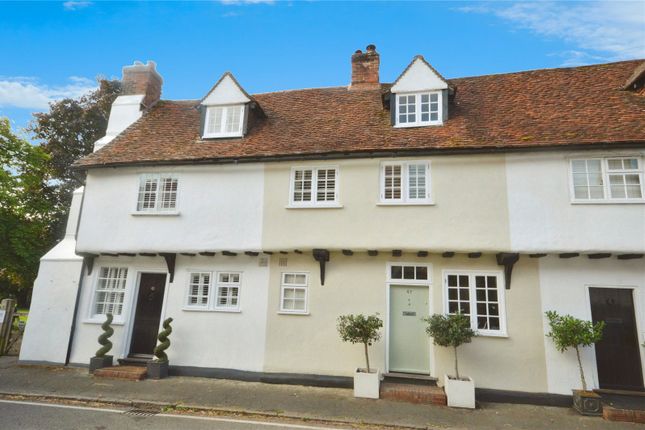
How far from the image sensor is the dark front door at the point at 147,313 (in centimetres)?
1126

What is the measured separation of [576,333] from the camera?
26.6ft

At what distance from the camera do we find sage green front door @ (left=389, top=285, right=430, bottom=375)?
9.54m

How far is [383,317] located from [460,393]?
8.40 feet

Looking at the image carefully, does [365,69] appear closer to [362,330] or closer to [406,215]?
[406,215]

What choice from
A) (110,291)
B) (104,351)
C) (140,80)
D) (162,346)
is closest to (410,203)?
(162,346)

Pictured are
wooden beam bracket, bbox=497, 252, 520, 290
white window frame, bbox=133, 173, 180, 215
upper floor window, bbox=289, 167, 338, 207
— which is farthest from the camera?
white window frame, bbox=133, 173, 180, 215

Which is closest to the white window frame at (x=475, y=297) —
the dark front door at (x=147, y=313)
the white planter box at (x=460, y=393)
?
the white planter box at (x=460, y=393)

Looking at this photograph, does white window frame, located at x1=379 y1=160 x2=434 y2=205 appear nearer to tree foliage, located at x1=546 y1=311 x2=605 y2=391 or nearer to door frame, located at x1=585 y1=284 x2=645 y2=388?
tree foliage, located at x1=546 y1=311 x2=605 y2=391

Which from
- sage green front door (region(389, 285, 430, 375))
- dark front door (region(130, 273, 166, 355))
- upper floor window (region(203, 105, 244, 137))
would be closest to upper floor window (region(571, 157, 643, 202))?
sage green front door (region(389, 285, 430, 375))

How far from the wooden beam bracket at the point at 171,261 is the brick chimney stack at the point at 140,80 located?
741cm

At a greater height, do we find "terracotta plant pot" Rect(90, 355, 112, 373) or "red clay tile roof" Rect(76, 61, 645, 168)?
"red clay tile roof" Rect(76, 61, 645, 168)

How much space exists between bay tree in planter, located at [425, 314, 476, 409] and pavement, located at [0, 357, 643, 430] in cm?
27

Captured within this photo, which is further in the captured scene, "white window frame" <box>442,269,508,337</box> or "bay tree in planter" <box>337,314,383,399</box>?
"white window frame" <box>442,269,508,337</box>

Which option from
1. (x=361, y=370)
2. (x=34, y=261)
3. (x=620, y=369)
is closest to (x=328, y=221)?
(x=361, y=370)
